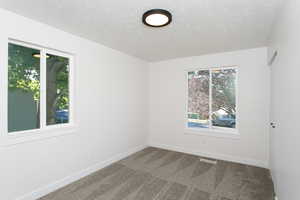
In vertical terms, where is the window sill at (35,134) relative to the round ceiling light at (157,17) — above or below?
below

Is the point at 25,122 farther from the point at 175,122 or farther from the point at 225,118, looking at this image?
the point at 225,118

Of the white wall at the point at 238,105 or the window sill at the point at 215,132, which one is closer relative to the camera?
the white wall at the point at 238,105

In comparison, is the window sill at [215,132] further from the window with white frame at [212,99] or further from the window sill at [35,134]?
the window sill at [35,134]

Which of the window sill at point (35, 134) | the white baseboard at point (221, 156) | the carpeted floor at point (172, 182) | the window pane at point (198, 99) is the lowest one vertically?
the carpeted floor at point (172, 182)

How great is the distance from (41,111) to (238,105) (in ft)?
12.9

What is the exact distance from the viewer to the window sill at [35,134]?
1.91 m

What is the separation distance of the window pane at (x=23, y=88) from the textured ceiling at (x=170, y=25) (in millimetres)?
553

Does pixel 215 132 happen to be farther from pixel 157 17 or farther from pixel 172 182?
pixel 157 17

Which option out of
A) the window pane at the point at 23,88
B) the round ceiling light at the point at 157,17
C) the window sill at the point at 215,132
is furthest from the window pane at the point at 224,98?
the window pane at the point at 23,88

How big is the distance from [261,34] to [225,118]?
6.40 ft

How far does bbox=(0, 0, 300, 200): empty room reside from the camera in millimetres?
1853

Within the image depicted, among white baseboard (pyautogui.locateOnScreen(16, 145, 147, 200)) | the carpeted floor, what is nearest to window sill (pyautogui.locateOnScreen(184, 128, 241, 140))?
the carpeted floor

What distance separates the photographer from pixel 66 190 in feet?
7.66

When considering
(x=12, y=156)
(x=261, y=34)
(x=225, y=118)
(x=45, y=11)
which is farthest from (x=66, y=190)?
(x=261, y=34)
